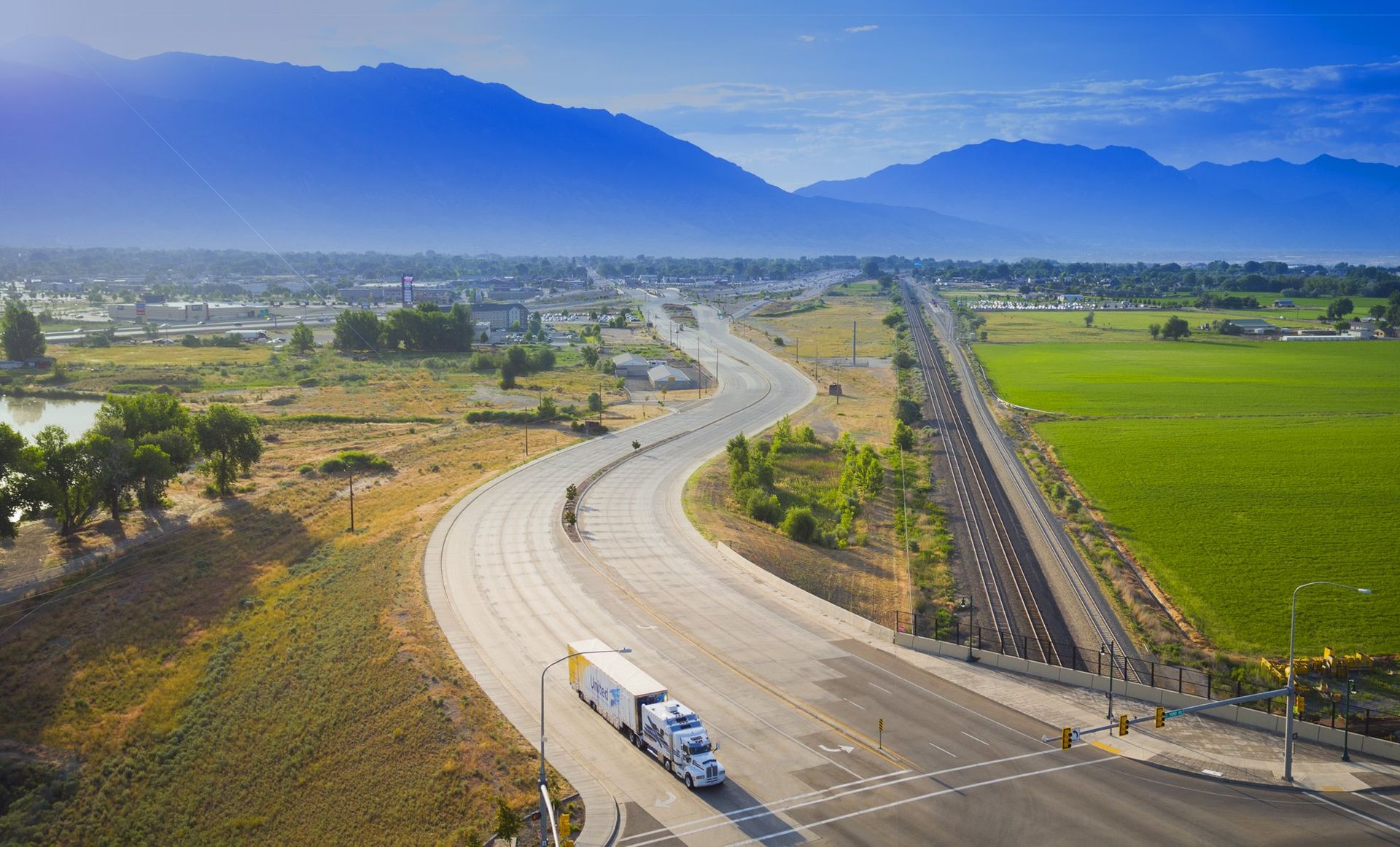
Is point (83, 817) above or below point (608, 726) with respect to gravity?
below

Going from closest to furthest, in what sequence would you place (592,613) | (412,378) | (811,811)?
(811,811) → (592,613) → (412,378)

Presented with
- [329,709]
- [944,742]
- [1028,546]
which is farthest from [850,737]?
[1028,546]

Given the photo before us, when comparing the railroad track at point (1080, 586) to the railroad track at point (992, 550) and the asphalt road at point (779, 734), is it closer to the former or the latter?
the railroad track at point (992, 550)

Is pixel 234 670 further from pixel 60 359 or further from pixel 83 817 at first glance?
pixel 60 359

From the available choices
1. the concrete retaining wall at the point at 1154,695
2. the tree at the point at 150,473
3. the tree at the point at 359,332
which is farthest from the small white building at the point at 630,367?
the concrete retaining wall at the point at 1154,695

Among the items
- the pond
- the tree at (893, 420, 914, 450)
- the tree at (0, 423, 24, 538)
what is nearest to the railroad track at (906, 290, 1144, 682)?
the tree at (893, 420, 914, 450)

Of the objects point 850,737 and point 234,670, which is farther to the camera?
point 234,670

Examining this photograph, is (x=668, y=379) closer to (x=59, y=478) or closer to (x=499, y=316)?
(x=499, y=316)
